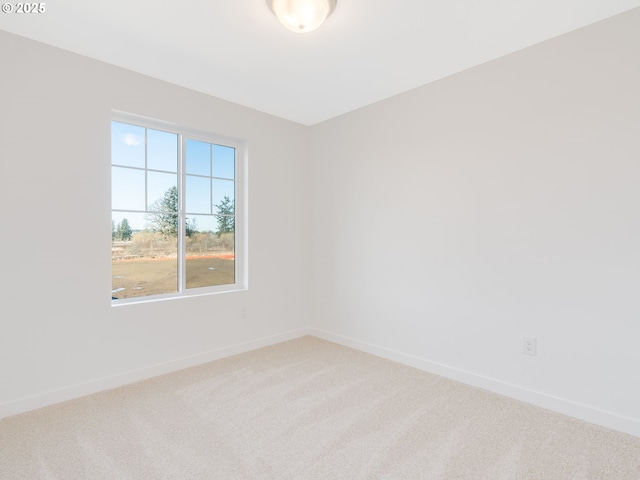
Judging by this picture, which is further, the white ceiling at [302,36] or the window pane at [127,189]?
the window pane at [127,189]

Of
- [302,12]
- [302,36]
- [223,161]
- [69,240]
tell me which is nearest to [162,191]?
[223,161]

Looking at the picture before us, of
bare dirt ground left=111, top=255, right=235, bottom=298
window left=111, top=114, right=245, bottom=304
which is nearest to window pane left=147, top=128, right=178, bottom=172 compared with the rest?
window left=111, top=114, right=245, bottom=304

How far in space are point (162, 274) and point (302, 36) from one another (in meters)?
2.27

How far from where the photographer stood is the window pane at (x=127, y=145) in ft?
8.93

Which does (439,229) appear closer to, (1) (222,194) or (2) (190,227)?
(1) (222,194)

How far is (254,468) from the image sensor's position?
5.58ft

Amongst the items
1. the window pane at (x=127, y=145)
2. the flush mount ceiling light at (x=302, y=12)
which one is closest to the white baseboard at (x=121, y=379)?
the window pane at (x=127, y=145)

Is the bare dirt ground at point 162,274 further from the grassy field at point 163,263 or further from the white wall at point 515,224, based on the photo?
the white wall at point 515,224

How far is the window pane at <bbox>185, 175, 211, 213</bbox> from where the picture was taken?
10.3 ft

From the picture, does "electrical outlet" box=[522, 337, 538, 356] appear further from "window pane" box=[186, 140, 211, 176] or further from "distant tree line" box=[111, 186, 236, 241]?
"window pane" box=[186, 140, 211, 176]

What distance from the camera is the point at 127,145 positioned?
2.79 meters

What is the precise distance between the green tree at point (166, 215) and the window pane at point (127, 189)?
0.12 m

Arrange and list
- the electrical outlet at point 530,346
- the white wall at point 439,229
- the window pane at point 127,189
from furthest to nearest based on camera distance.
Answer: the window pane at point 127,189, the electrical outlet at point 530,346, the white wall at point 439,229

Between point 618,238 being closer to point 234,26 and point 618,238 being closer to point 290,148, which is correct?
point 234,26
